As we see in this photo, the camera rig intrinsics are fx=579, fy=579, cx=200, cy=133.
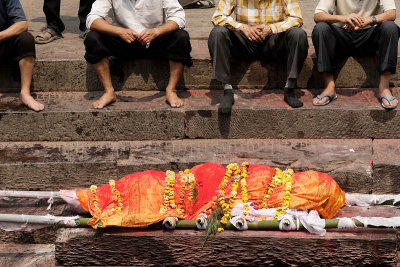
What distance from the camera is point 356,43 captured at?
212 inches

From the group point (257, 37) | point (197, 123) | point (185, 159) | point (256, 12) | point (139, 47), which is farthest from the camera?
point (256, 12)

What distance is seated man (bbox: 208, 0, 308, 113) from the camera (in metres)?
5.21

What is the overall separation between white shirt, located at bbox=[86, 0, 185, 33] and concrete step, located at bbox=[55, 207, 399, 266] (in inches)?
89.9

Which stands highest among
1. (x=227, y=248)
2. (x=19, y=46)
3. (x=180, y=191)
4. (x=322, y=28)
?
(x=322, y=28)

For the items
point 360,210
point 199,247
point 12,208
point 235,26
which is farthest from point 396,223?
point 12,208

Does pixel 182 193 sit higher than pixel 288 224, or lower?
higher

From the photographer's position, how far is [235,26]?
5.40 meters

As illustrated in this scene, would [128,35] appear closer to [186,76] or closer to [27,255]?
[186,76]

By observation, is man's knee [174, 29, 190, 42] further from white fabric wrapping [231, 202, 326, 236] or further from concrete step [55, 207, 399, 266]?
concrete step [55, 207, 399, 266]

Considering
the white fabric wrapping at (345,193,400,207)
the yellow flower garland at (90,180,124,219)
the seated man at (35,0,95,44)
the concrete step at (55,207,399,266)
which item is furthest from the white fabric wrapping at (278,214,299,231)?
the seated man at (35,0,95,44)

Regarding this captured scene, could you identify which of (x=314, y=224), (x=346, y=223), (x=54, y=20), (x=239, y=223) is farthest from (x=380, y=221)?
(x=54, y=20)

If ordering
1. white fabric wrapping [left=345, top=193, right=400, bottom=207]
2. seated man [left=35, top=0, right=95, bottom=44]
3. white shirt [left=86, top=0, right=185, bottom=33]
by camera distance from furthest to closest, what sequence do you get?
1. seated man [left=35, top=0, right=95, bottom=44]
2. white shirt [left=86, top=0, right=185, bottom=33]
3. white fabric wrapping [left=345, top=193, right=400, bottom=207]

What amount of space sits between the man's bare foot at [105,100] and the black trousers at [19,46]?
0.77 m

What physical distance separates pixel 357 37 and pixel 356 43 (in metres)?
0.06
